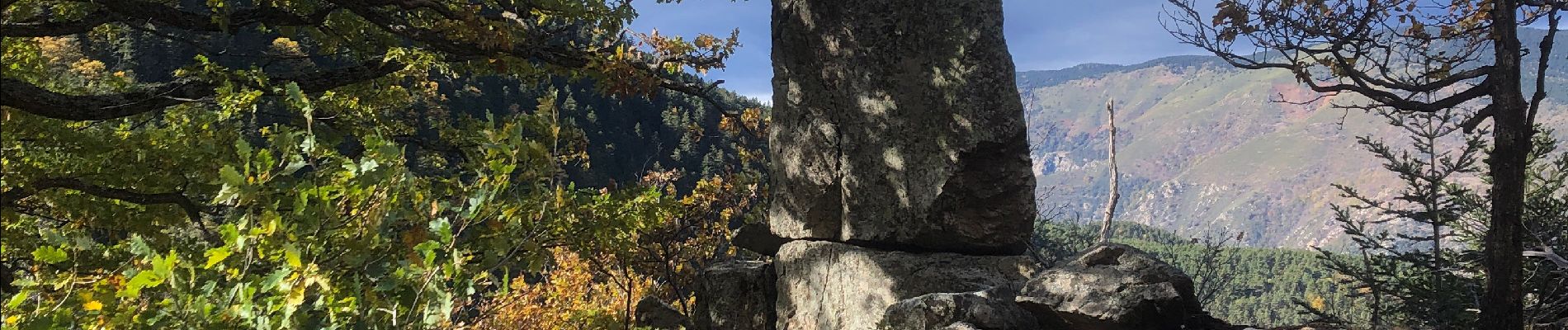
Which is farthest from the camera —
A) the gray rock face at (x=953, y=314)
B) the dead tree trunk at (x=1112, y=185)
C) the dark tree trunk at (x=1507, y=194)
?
the dead tree trunk at (x=1112, y=185)

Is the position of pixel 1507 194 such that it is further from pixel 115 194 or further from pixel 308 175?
pixel 115 194

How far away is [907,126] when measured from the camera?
7.49 metres

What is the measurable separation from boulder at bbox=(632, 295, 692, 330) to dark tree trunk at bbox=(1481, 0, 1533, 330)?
27.3ft

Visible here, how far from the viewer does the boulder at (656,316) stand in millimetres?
10752

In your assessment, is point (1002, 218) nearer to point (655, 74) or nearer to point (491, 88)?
point (655, 74)

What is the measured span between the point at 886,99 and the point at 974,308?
9.90ft

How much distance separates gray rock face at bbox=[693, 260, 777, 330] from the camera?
8320 mm

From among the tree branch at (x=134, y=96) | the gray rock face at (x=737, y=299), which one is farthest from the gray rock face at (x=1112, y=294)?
the tree branch at (x=134, y=96)

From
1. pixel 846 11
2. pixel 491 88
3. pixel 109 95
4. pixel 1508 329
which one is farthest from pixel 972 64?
pixel 491 88

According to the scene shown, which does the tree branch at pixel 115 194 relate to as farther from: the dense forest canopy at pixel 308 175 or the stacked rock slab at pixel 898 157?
the stacked rock slab at pixel 898 157

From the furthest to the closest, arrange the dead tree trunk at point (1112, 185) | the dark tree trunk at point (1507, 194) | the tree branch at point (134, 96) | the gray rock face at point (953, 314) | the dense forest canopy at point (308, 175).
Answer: the dead tree trunk at point (1112, 185) → the dark tree trunk at point (1507, 194) → the gray rock face at point (953, 314) → the tree branch at point (134, 96) → the dense forest canopy at point (308, 175)

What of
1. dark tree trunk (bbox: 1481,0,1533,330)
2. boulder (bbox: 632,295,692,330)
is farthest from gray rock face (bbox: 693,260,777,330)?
dark tree trunk (bbox: 1481,0,1533,330)

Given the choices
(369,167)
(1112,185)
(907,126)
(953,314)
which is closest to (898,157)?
(907,126)

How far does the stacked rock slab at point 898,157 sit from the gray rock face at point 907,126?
0.01 meters
